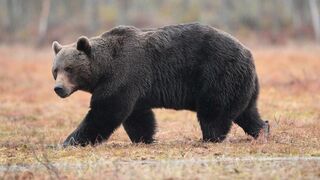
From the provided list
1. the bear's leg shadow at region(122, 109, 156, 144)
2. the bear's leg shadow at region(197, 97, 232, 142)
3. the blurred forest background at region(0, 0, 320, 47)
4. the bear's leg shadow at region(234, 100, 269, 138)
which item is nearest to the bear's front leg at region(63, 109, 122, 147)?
the bear's leg shadow at region(122, 109, 156, 144)

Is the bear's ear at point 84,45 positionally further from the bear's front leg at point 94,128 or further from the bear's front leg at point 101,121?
the bear's front leg at point 94,128

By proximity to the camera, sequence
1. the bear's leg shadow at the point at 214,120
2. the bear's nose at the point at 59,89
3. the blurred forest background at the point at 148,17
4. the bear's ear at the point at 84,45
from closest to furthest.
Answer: the bear's nose at the point at 59,89, the bear's ear at the point at 84,45, the bear's leg shadow at the point at 214,120, the blurred forest background at the point at 148,17

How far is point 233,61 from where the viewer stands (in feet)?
37.0

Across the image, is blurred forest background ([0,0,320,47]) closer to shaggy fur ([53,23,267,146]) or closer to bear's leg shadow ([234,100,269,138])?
bear's leg shadow ([234,100,269,138])

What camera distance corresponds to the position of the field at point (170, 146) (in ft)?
25.7

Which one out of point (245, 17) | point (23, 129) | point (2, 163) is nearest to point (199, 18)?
point (245, 17)

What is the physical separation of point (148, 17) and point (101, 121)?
58482 mm

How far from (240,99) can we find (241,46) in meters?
0.95

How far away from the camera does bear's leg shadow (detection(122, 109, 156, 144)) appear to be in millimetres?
11703

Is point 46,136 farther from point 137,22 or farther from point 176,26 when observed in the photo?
point 137,22

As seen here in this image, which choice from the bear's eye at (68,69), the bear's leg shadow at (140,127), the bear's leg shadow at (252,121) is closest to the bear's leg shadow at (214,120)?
the bear's leg shadow at (252,121)

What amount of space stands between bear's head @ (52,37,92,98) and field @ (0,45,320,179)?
41.1 inches

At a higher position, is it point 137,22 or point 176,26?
point 176,26

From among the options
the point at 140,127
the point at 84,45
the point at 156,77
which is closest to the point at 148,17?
the point at 140,127
